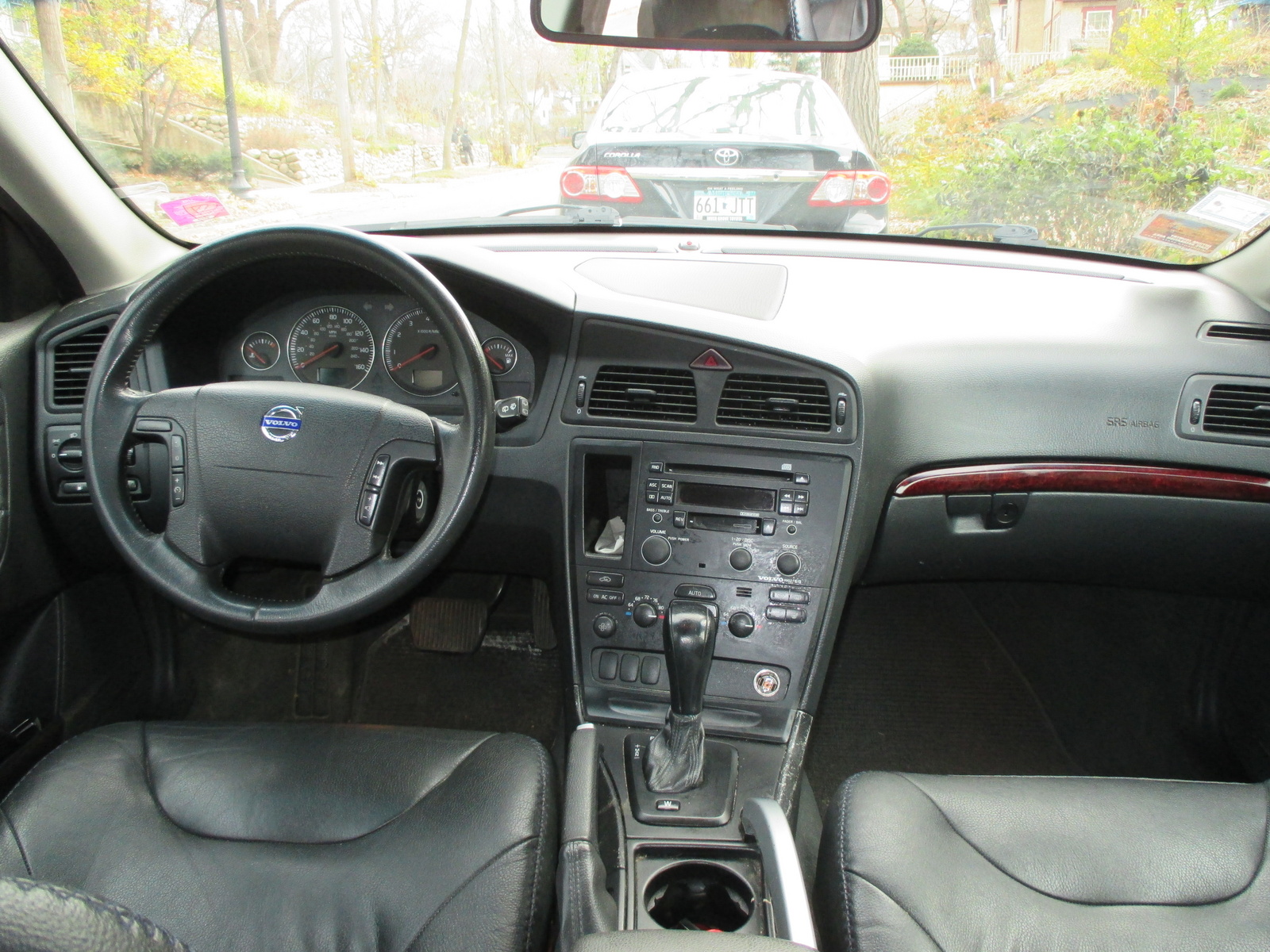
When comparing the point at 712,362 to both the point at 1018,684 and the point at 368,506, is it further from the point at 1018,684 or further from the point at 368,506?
the point at 1018,684

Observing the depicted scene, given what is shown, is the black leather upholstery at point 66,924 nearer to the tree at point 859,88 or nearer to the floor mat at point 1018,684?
the floor mat at point 1018,684

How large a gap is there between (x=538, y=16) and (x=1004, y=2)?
124cm

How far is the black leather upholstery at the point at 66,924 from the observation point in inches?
19.7

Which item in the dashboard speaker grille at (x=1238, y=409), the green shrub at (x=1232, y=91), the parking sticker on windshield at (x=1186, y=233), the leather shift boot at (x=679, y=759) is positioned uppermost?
the green shrub at (x=1232, y=91)

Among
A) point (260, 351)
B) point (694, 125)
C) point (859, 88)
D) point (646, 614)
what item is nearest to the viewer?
point (646, 614)

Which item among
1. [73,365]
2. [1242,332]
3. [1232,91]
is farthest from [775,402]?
[73,365]

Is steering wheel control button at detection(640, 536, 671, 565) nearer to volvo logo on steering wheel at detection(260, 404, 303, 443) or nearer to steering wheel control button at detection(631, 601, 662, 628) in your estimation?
steering wheel control button at detection(631, 601, 662, 628)

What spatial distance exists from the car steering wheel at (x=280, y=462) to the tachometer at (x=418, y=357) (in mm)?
369

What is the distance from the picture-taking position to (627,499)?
6.95 feet

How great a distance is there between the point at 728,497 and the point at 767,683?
0.38 m

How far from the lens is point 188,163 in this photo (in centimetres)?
229

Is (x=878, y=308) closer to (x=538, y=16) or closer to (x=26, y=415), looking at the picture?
(x=538, y=16)

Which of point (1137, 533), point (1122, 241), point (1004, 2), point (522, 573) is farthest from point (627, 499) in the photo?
point (1004, 2)

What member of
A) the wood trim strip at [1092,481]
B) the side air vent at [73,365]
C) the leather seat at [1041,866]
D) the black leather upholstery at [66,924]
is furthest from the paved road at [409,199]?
the black leather upholstery at [66,924]
